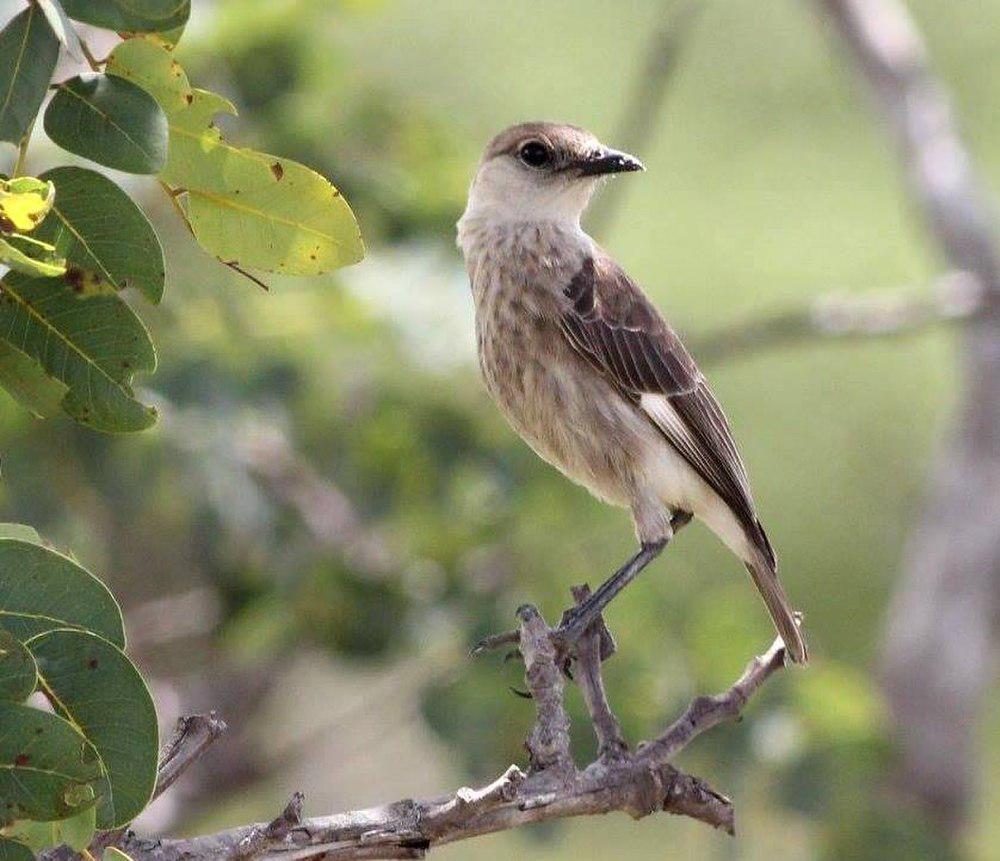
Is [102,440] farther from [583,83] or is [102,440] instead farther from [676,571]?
[583,83]

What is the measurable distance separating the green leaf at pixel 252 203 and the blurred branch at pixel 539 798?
0.62 m

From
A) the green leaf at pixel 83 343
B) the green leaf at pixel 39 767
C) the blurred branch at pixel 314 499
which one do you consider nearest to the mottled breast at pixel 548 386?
the blurred branch at pixel 314 499

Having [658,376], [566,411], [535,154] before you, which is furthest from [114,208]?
[535,154]

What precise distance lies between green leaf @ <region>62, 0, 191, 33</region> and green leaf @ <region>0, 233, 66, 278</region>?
9.1 inches

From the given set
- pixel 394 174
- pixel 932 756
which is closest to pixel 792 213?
pixel 932 756

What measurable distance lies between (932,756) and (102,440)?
11.4 feet

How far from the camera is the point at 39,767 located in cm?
171

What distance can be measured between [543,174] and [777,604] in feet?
3.94

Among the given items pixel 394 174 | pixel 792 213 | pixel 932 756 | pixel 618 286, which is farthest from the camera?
pixel 792 213

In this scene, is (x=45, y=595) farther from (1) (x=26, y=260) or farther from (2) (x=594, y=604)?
(2) (x=594, y=604)

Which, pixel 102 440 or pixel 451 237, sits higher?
pixel 451 237

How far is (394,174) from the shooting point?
5.47m

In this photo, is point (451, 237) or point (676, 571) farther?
point (676, 571)

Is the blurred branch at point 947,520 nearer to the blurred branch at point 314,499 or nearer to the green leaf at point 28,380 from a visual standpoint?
the blurred branch at point 314,499
